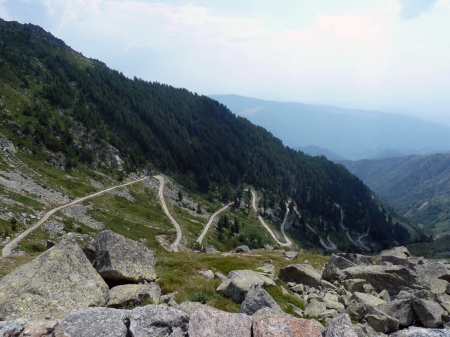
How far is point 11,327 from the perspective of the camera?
9727 mm

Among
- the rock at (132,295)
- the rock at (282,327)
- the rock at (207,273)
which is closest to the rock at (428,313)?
the rock at (282,327)

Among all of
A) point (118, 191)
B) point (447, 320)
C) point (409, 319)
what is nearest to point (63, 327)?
point (409, 319)

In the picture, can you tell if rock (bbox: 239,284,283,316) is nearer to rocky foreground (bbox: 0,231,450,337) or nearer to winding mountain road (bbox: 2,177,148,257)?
rocky foreground (bbox: 0,231,450,337)

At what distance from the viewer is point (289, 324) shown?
10.0 metres

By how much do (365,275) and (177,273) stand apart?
17.5 m

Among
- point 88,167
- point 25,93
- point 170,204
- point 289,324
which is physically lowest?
point 170,204

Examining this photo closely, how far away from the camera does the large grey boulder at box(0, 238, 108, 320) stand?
12.1m

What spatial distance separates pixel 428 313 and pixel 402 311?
133 centimetres

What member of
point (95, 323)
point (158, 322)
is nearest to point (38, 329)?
point (95, 323)

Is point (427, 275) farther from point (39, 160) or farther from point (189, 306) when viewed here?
point (39, 160)

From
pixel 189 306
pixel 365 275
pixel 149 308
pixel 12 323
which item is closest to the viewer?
pixel 12 323

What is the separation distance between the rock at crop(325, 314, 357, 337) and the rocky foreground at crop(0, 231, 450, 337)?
36mm

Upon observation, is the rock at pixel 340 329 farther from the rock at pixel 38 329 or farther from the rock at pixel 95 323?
the rock at pixel 38 329

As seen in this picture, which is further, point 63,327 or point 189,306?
point 189,306
